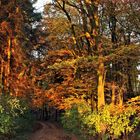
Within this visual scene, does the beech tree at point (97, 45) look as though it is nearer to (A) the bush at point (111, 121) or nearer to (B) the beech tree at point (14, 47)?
(A) the bush at point (111, 121)

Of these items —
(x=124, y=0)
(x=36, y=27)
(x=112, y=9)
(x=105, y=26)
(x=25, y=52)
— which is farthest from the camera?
(x=36, y=27)

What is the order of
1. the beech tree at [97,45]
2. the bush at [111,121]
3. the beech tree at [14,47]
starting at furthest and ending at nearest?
the beech tree at [14,47]
the beech tree at [97,45]
the bush at [111,121]

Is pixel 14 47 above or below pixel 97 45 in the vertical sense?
above

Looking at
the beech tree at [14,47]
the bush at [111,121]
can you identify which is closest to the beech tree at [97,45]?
the bush at [111,121]

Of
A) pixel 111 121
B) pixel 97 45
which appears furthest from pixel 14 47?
pixel 111 121

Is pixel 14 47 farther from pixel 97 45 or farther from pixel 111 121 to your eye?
pixel 111 121

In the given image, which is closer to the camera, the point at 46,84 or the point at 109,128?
the point at 109,128

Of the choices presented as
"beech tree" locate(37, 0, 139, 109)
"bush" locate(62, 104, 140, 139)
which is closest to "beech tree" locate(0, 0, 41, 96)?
"beech tree" locate(37, 0, 139, 109)

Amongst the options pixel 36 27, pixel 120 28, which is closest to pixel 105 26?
pixel 120 28

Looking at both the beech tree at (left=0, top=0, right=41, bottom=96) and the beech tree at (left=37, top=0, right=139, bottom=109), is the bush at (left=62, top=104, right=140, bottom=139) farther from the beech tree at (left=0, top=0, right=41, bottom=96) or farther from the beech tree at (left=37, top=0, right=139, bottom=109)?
the beech tree at (left=0, top=0, right=41, bottom=96)

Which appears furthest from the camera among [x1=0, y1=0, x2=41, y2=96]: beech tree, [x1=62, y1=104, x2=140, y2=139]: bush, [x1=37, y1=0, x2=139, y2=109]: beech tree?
[x1=0, y1=0, x2=41, y2=96]: beech tree

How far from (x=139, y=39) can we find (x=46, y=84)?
1120 cm

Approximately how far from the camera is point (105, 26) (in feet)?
117

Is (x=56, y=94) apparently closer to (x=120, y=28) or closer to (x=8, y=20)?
(x=120, y=28)
